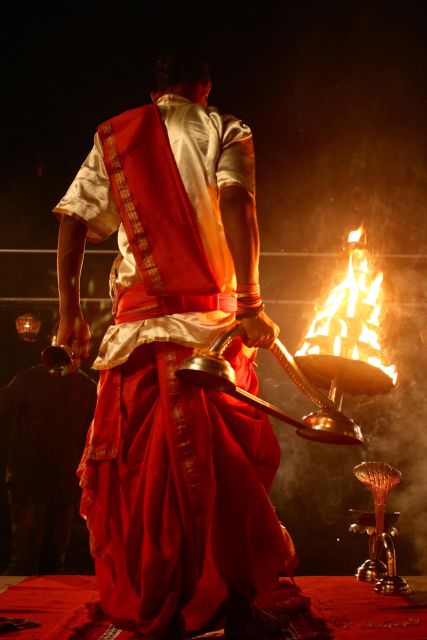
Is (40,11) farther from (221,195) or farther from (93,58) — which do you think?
(221,195)

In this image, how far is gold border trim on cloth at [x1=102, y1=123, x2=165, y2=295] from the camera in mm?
2236

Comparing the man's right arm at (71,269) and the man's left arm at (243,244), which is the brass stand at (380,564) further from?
the man's right arm at (71,269)

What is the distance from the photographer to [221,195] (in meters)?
2.26

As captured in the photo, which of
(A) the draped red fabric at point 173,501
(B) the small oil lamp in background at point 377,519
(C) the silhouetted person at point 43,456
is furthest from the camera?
(C) the silhouetted person at point 43,456

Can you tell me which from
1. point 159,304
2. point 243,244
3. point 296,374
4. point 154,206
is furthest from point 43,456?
point 243,244

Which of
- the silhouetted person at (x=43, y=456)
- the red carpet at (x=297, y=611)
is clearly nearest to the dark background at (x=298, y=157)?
the silhouetted person at (x=43, y=456)

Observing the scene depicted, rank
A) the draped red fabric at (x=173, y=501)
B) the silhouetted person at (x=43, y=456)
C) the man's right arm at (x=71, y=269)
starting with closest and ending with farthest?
1. the draped red fabric at (x=173, y=501)
2. the man's right arm at (x=71, y=269)
3. the silhouetted person at (x=43, y=456)

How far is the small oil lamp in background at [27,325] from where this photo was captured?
644 centimetres

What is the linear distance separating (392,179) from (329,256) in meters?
0.78

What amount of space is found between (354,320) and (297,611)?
107cm

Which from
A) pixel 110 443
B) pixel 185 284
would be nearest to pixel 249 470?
pixel 110 443

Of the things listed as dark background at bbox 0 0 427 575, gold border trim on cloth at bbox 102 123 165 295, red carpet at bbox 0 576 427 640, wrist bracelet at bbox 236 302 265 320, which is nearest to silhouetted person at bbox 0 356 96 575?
red carpet at bbox 0 576 427 640

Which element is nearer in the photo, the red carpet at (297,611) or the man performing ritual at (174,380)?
the man performing ritual at (174,380)

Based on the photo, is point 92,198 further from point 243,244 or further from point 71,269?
point 243,244
